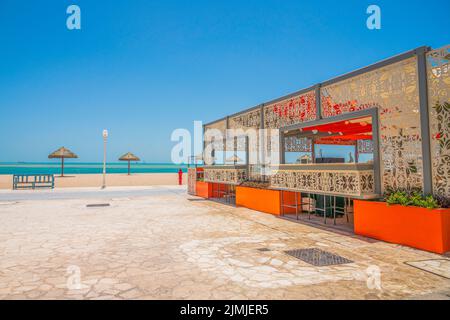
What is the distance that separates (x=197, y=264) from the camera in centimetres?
454

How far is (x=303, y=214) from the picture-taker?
9.78 meters

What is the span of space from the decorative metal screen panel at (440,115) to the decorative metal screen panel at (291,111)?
3227mm

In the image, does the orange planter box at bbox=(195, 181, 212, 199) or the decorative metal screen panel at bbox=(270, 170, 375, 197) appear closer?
the decorative metal screen panel at bbox=(270, 170, 375, 197)

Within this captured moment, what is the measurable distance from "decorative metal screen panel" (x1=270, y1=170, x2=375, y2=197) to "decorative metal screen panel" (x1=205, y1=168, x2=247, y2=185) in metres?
2.50

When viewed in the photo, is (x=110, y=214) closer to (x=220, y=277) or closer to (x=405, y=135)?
(x=220, y=277)

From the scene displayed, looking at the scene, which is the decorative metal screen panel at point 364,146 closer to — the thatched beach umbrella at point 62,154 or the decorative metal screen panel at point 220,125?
the decorative metal screen panel at point 220,125

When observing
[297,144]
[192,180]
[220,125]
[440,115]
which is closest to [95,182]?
[192,180]

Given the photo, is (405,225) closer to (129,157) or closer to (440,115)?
(440,115)

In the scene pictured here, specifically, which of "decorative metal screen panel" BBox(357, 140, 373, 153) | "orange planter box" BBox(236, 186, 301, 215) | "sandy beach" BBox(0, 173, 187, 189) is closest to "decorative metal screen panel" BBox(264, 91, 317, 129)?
"orange planter box" BBox(236, 186, 301, 215)

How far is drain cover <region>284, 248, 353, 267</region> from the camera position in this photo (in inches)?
183

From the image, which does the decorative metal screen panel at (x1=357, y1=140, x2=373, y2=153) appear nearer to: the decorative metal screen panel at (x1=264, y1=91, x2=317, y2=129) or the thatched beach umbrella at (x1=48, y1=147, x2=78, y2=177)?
the decorative metal screen panel at (x1=264, y1=91, x2=317, y2=129)

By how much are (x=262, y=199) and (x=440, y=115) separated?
6206mm

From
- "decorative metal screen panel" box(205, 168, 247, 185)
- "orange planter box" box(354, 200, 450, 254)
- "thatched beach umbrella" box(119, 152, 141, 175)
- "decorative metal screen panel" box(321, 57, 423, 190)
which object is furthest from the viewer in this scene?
"thatched beach umbrella" box(119, 152, 141, 175)
